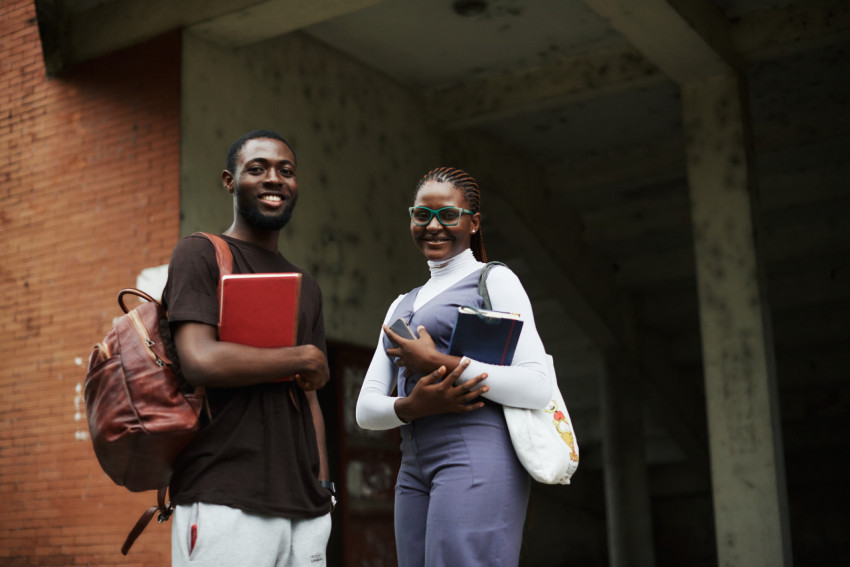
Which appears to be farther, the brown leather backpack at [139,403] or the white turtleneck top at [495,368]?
the white turtleneck top at [495,368]

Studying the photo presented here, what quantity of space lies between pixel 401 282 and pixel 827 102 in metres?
5.09

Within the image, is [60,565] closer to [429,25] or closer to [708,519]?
[429,25]

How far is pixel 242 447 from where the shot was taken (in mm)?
2703

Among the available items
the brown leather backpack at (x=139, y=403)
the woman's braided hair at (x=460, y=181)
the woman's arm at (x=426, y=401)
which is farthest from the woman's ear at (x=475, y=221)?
the brown leather backpack at (x=139, y=403)

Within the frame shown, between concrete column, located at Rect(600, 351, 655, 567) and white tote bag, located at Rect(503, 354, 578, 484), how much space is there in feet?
38.5

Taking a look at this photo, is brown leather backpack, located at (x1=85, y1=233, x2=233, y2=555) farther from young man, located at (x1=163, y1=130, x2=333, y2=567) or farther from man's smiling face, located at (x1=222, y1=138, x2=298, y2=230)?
man's smiling face, located at (x1=222, y1=138, x2=298, y2=230)

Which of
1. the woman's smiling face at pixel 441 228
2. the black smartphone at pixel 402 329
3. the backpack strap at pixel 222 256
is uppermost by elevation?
the woman's smiling face at pixel 441 228

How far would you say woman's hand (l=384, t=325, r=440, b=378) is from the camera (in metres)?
2.84

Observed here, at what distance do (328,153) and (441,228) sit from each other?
6.30 m

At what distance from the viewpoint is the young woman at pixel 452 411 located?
2777mm

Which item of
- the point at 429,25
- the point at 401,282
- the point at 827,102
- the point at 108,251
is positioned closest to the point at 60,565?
the point at 108,251

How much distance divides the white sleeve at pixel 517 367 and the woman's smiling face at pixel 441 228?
0.17 m

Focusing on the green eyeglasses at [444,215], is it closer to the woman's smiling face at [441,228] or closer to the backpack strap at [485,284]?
the woman's smiling face at [441,228]

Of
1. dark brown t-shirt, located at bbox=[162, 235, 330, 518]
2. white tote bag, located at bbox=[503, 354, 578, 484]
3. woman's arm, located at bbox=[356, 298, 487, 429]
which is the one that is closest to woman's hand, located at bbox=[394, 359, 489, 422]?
woman's arm, located at bbox=[356, 298, 487, 429]
